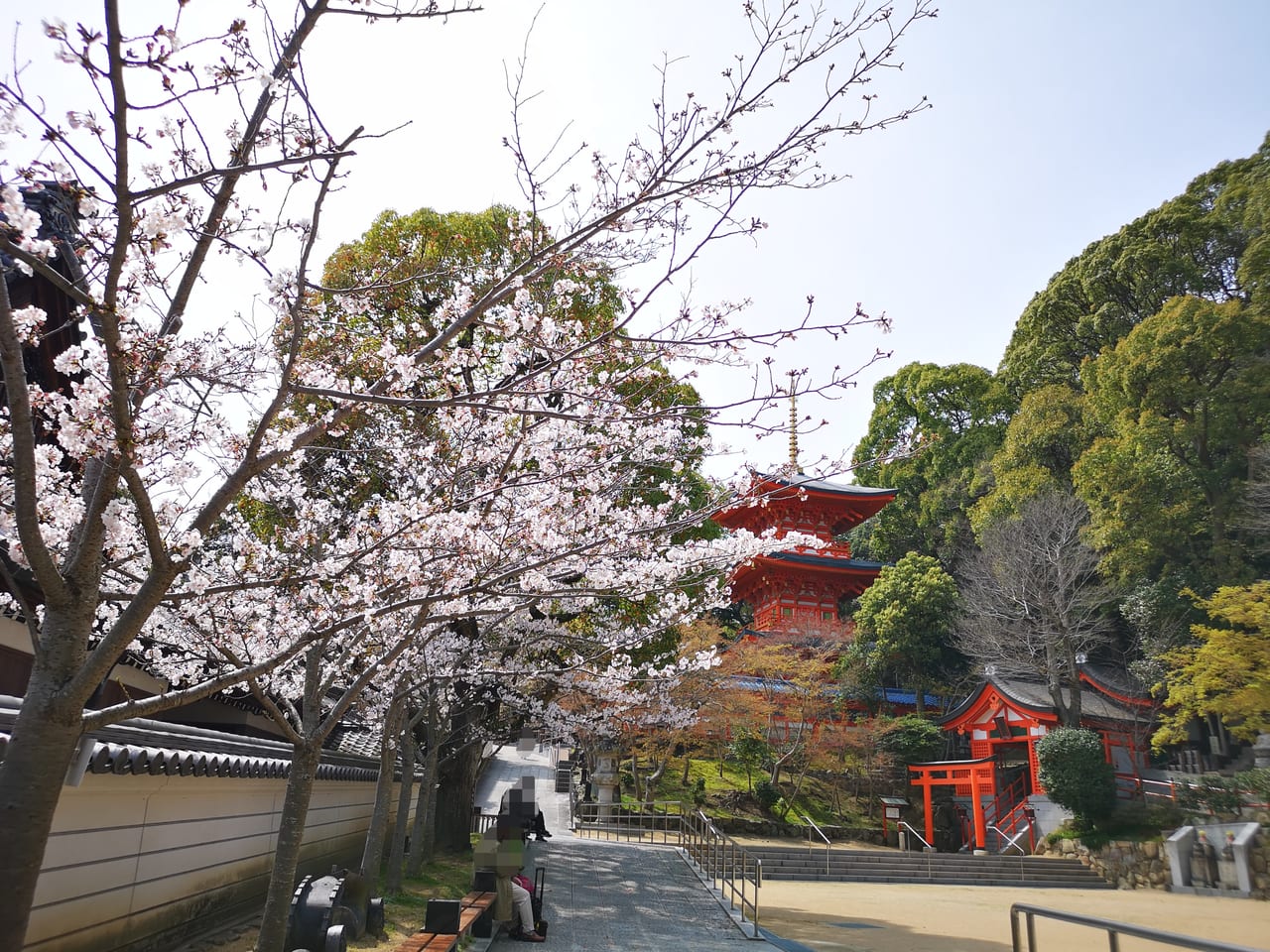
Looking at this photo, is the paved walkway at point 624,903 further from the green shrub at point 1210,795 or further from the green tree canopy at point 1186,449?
the green tree canopy at point 1186,449

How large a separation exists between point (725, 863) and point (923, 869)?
8.75 m

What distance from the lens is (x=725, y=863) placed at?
12.3 meters

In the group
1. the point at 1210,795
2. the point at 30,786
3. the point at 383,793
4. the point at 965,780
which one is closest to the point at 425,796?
the point at 383,793

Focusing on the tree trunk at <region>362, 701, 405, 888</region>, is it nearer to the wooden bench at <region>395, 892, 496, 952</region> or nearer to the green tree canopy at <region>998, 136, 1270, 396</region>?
the wooden bench at <region>395, 892, 496, 952</region>

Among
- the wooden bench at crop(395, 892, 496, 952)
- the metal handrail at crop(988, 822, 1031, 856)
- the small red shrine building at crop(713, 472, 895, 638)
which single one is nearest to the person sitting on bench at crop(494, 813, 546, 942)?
the wooden bench at crop(395, 892, 496, 952)

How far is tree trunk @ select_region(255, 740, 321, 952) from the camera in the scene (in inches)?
203

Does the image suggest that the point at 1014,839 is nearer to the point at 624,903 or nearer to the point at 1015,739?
the point at 1015,739

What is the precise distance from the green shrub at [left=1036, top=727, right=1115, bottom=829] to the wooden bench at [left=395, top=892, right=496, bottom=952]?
16236 mm

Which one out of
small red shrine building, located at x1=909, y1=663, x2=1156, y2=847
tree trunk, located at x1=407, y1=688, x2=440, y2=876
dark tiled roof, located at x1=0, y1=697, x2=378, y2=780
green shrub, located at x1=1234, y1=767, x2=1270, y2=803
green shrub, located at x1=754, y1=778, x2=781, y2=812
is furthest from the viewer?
green shrub, located at x1=754, y1=778, x2=781, y2=812

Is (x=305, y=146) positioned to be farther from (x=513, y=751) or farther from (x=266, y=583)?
(x=513, y=751)

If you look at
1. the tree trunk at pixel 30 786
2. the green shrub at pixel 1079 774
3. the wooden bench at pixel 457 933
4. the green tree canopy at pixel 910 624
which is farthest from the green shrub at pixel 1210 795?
the tree trunk at pixel 30 786

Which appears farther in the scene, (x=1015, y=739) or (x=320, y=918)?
(x=1015, y=739)

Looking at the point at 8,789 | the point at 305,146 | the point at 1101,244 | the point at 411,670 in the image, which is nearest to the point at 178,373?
the point at 305,146

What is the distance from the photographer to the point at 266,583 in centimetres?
349
